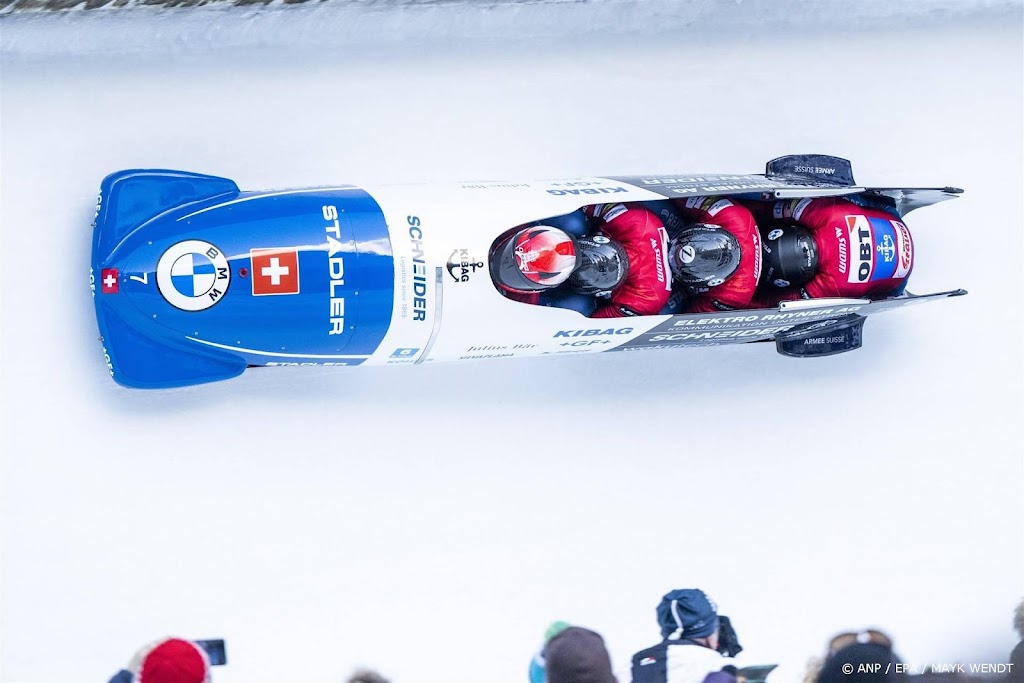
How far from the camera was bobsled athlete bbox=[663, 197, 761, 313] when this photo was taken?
3.83m

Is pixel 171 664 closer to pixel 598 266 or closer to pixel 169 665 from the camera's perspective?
pixel 169 665

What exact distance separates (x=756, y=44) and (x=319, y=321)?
2426mm

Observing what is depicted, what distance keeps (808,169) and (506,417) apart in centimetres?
173

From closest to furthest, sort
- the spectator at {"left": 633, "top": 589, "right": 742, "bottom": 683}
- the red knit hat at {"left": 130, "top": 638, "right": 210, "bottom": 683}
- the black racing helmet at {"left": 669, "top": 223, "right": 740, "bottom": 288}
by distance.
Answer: the red knit hat at {"left": 130, "top": 638, "right": 210, "bottom": 683} < the black racing helmet at {"left": 669, "top": 223, "right": 740, "bottom": 288} < the spectator at {"left": 633, "top": 589, "right": 742, "bottom": 683}

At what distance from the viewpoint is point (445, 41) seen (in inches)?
169

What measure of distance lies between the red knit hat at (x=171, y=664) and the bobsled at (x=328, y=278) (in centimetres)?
102

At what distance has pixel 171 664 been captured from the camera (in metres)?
3.63

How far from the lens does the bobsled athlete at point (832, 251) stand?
405 cm

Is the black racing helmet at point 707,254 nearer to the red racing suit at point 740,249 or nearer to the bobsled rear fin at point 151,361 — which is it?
the red racing suit at point 740,249

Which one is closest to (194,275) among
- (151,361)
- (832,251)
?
(151,361)

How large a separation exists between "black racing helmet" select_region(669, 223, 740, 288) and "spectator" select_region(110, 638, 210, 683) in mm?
2400

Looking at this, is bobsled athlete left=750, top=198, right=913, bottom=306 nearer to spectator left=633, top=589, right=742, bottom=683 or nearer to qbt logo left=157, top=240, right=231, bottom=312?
spectator left=633, top=589, right=742, bottom=683

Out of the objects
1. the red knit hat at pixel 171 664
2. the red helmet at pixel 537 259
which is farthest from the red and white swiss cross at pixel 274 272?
the red knit hat at pixel 171 664

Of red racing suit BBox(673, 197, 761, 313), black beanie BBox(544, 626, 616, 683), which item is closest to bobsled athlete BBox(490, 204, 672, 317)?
red racing suit BBox(673, 197, 761, 313)
